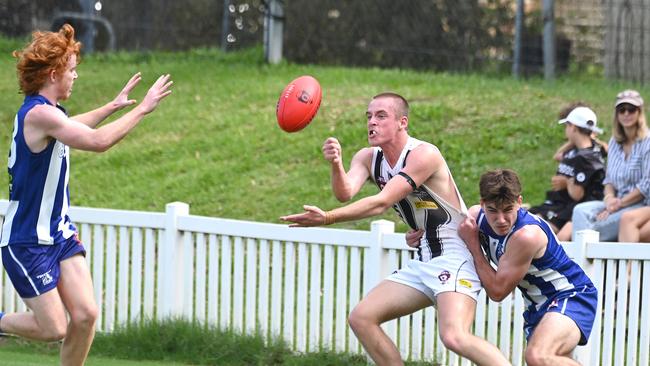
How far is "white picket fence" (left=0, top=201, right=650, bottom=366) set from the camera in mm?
7996

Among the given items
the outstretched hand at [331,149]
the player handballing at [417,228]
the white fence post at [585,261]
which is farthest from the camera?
the white fence post at [585,261]

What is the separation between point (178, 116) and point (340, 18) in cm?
361

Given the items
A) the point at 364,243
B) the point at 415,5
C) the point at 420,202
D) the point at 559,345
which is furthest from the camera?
the point at 415,5

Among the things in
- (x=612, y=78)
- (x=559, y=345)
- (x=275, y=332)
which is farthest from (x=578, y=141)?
(x=612, y=78)

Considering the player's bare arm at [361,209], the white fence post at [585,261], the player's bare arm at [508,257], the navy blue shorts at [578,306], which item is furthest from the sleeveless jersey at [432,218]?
the white fence post at [585,261]

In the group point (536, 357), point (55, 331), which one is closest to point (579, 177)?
point (536, 357)

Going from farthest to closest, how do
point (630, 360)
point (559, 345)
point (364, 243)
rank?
point (364, 243)
point (630, 360)
point (559, 345)

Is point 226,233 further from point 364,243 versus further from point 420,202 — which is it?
point 420,202

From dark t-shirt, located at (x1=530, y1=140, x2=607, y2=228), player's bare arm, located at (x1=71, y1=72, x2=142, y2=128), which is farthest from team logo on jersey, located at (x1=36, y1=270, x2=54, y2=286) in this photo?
dark t-shirt, located at (x1=530, y1=140, x2=607, y2=228)

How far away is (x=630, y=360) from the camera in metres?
7.98

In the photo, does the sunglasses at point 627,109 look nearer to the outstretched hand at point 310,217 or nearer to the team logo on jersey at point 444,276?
the team logo on jersey at point 444,276

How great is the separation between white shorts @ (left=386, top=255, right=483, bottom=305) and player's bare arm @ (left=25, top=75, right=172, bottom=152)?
189 cm

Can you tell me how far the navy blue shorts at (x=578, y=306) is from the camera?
6.76 meters

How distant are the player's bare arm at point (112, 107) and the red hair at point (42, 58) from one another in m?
0.33
